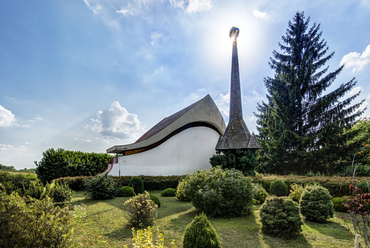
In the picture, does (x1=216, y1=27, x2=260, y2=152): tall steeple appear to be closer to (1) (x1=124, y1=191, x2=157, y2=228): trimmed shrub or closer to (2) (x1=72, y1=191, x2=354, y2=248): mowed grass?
(2) (x1=72, y1=191, x2=354, y2=248): mowed grass

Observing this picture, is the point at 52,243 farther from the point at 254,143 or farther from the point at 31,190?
the point at 254,143

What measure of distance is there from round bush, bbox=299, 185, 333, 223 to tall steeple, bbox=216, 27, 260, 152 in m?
9.02

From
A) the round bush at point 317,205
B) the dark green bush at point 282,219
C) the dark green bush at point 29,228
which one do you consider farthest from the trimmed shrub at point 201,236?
the round bush at point 317,205

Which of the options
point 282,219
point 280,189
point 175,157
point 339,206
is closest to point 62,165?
point 175,157

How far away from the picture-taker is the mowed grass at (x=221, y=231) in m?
4.45

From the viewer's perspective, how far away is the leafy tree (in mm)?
15087

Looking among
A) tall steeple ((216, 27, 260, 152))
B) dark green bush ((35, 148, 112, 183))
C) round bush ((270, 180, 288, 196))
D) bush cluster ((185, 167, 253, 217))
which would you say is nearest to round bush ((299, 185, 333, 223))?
bush cluster ((185, 167, 253, 217))

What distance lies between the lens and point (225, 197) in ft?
23.0

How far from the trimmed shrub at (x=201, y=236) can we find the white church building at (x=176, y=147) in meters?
13.4

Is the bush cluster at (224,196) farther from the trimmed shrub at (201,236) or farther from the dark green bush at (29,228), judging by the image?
the dark green bush at (29,228)

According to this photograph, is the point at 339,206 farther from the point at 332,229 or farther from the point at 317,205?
the point at 332,229

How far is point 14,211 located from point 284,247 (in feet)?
17.0

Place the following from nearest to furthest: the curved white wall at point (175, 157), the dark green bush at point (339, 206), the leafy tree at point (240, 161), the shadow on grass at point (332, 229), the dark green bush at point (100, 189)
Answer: the shadow on grass at point (332, 229) → the dark green bush at point (339, 206) → the dark green bush at point (100, 189) → the leafy tree at point (240, 161) → the curved white wall at point (175, 157)

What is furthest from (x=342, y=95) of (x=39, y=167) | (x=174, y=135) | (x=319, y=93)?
(x=39, y=167)
